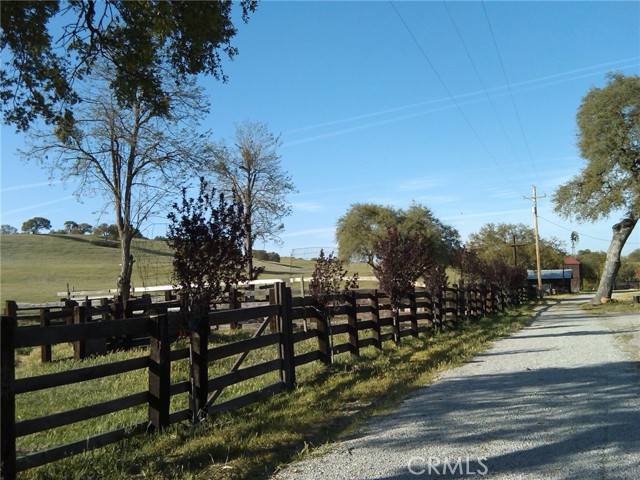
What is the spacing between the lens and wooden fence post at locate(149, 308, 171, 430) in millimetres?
6516

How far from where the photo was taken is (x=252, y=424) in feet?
22.5

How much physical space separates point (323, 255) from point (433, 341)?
5327 mm

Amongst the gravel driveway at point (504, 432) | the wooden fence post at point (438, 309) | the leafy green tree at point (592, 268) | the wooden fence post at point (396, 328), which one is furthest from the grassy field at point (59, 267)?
the leafy green tree at point (592, 268)

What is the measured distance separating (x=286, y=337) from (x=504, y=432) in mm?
4154

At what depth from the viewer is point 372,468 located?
201 inches

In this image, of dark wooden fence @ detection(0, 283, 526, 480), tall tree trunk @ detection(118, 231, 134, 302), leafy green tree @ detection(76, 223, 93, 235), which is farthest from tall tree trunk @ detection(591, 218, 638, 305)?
leafy green tree @ detection(76, 223, 93, 235)

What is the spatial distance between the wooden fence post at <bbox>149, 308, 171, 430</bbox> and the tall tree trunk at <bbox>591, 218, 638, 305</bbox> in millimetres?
38676

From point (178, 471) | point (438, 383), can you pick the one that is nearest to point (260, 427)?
point (178, 471)

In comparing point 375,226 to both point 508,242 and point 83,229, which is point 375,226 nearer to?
point 508,242

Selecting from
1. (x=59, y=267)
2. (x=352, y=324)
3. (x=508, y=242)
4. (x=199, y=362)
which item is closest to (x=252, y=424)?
(x=199, y=362)

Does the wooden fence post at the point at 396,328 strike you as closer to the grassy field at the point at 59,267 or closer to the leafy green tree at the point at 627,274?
the grassy field at the point at 59,267

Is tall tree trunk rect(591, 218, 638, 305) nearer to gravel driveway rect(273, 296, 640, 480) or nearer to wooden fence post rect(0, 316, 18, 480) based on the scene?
gravel driveway rect(273, 296, 640, 480)

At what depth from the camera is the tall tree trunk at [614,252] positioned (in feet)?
129

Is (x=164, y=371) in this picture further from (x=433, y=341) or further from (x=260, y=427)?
(x=433, y=341)
